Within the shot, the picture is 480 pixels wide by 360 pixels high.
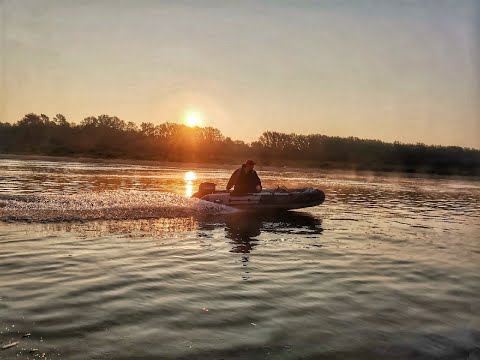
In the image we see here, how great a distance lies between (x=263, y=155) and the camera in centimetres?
9131

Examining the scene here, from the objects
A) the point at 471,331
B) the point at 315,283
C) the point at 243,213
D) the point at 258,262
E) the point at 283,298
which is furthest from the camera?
the point at 243,213

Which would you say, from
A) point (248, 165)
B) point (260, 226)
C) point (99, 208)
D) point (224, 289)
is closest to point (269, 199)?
point (248, 165)

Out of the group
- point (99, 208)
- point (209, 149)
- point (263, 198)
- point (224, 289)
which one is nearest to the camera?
point (224, 289)

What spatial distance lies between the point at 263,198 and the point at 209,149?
7045 centimetres

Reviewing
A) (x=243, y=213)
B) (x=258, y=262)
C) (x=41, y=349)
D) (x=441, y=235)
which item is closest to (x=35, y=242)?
(x=258, y=262)

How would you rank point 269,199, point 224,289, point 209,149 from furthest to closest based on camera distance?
1. point 209,149
2. point 269,199
3. point 224,289

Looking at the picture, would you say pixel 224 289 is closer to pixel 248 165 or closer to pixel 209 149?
pixel 248 165

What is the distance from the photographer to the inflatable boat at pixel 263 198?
1797cm

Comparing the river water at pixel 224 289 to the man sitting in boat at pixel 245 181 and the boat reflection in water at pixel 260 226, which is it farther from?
the man sitting in boat at pixel 245 181

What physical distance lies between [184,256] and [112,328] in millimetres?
4405

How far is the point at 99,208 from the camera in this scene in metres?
15.6

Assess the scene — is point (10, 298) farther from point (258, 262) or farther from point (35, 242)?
point (258, 262)

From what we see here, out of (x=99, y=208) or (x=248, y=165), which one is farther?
(x=248, y=165)

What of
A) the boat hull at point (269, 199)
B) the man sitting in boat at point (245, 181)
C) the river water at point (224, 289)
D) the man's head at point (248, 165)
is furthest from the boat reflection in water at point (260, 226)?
the man's head at point (248, 165)
